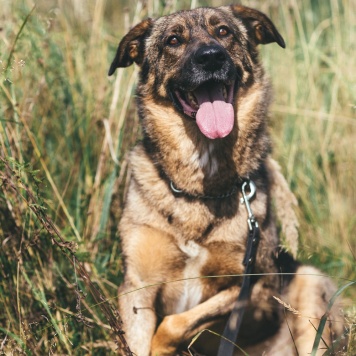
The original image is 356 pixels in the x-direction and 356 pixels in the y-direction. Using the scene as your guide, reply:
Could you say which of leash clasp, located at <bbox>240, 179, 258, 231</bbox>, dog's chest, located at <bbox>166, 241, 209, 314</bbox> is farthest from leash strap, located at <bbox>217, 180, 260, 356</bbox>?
dog's chest, located at <bbox>166, 241, 209, 314</bbox>

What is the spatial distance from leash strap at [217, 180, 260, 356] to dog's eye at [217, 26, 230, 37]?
0.85 metres

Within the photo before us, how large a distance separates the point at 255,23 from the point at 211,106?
0.78m

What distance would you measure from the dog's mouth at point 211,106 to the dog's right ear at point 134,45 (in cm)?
43

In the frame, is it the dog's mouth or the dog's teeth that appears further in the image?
the dog's teeth

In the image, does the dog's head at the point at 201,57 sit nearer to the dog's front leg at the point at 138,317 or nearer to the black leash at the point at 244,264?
the black leash at the point at 244,264

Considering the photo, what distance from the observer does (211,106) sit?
10.1 feet

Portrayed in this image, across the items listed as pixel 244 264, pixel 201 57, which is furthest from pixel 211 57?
pixel 244 264

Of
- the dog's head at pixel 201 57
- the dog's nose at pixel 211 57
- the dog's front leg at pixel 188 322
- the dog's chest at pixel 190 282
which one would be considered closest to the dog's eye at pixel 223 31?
the dog's head at pixel 201 57

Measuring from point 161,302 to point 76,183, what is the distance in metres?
1.14

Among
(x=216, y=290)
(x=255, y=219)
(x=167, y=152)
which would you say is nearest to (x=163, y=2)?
(x=167, y=152)

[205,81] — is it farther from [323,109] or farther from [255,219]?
[323,109]

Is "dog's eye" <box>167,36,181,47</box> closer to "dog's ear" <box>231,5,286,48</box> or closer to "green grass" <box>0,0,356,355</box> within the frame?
"dog's ear" <box>231,5,286,48</box>

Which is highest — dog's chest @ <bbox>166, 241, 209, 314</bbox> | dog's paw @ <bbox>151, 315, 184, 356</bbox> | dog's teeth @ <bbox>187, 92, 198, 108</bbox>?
dog's teeth @ <bbox>187, 92, 198, 108</bbox>

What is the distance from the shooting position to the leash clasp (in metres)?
3.05
